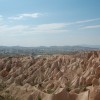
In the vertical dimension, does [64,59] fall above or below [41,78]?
above

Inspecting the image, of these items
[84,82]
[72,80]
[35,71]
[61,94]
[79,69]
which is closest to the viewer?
[61,94]

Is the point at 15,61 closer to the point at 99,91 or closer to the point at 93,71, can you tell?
the point at 93,71

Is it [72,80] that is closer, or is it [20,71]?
[72,80]

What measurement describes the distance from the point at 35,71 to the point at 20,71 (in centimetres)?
533

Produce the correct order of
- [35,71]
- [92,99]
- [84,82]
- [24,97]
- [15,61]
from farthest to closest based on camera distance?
[15,61]
[35,71]
[84,82]
[24,97]
[92,99]

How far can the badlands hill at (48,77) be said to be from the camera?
42.7 metres

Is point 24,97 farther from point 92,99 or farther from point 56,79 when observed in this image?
point 56,79

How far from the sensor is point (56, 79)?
196ft

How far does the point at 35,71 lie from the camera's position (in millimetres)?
68688

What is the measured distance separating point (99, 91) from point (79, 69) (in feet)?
95.6

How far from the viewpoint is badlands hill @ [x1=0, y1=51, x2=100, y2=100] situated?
4270 centimetres

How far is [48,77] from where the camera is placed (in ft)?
210

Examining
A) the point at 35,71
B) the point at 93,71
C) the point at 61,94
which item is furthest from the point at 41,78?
the point at 61,94

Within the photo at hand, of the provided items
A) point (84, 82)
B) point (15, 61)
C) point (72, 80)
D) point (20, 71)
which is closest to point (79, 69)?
point (72, 80)
